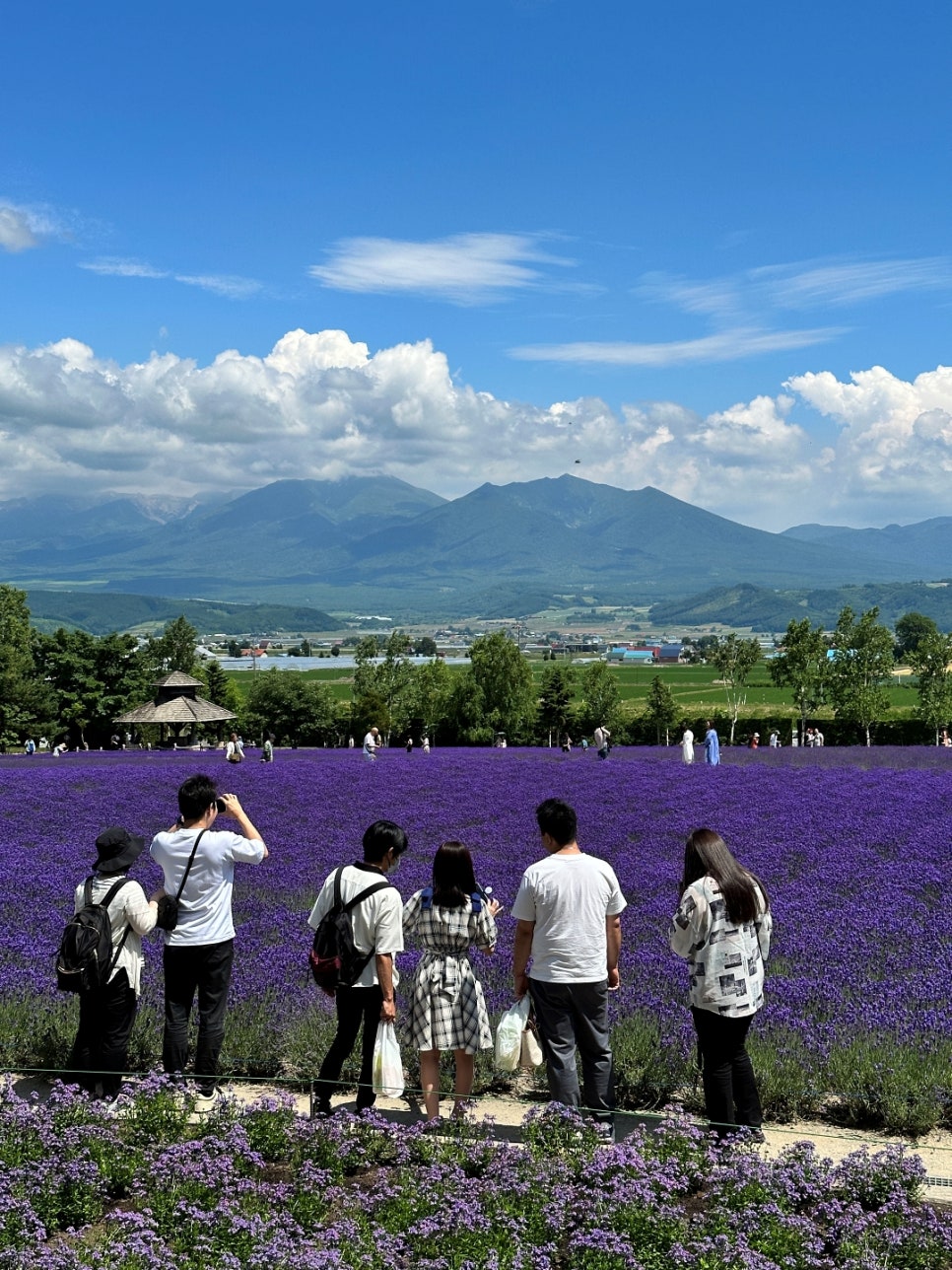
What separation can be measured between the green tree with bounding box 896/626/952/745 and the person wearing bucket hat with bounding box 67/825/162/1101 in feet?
173

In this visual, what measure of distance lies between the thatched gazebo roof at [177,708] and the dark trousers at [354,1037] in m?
35.7

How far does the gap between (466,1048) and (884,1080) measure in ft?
8.24

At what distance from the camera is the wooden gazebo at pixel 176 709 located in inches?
1612

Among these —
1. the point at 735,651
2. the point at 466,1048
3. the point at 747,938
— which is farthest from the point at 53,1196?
the point at 735,651

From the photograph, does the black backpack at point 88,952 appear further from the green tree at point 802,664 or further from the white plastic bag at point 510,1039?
the green tree at point 802,664

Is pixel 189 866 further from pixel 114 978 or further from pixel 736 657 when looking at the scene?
pixel 736 657

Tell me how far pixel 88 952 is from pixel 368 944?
164 centimetres

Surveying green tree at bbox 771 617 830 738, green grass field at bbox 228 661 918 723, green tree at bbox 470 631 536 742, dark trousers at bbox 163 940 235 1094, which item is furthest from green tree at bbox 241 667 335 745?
dark trousers at bbox 163 940 235 1094

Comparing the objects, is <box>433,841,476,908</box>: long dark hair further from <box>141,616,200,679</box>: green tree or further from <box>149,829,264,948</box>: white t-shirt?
<box>141,616,200,679</box>: green tree

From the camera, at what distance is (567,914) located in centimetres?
592

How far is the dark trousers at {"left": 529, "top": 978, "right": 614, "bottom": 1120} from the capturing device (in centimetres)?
602

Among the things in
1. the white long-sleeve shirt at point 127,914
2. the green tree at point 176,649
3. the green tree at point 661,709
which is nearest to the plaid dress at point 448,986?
the white long-sleeve shirt at point 127,914

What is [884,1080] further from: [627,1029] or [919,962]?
[919,962]

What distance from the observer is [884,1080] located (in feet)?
21.2
